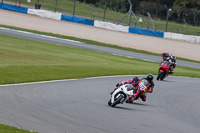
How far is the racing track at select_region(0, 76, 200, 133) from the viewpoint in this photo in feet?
27.2

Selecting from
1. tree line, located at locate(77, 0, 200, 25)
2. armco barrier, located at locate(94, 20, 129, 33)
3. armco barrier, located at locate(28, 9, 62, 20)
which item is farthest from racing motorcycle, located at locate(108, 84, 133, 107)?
armco barrier, located at locate(28, 9, 62, 20)

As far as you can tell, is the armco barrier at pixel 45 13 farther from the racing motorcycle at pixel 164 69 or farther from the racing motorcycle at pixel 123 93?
the racing motorcycle at pixel 123 93

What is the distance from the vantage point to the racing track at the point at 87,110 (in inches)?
327

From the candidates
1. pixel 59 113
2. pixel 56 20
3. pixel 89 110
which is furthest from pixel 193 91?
pixel 56 20

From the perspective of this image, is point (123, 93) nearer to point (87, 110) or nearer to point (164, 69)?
point (87, 110)

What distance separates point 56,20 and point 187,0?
67.7 feet

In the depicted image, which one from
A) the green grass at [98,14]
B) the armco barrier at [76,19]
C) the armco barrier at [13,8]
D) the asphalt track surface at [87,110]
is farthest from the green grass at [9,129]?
the armco barrier at [13,8]

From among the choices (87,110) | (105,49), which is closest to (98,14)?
(105,49)

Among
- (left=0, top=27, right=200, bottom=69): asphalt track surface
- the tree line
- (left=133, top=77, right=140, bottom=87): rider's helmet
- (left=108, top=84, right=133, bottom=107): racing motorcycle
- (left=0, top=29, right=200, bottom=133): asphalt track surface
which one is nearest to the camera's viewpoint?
(left=0, top=29, right=200, bottom=133): asphalt track surface

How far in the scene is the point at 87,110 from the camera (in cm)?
1034

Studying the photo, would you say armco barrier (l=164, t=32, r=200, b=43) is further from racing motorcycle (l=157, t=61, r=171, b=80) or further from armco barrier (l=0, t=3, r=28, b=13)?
racing motorcycle (l=157, t=61, r=171, b=80)

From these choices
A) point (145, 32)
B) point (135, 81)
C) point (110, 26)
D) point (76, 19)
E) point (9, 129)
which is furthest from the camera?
point (76, 19)

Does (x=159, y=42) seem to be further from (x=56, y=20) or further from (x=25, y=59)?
(x=25, y=59)

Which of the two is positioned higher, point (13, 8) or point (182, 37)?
point (13, 8)
